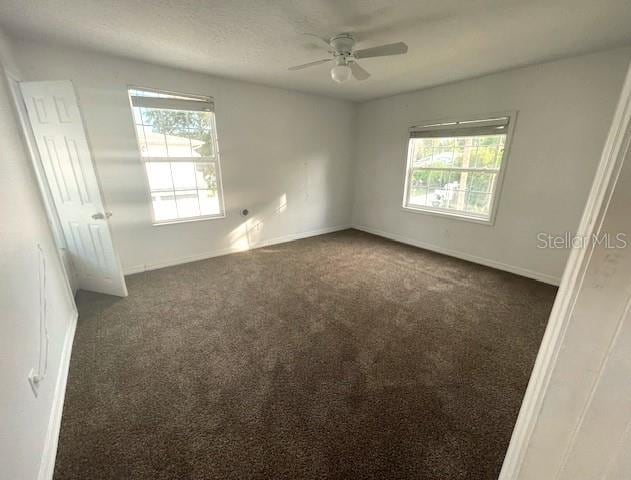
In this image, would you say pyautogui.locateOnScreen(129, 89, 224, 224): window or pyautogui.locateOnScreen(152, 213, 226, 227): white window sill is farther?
pyautogui.locateOnScreen(152, 213, 226, 227): white window sill

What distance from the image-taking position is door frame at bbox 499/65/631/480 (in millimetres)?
457

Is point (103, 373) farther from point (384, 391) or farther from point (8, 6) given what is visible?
point (8, 6)

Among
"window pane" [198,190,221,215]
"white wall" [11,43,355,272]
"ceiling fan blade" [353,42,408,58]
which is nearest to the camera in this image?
"ceiling fan blade" [353,42,408,58]

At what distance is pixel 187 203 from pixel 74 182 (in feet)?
4.17

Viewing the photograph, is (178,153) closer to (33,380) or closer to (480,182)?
(33,380)

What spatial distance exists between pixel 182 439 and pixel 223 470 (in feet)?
1.00

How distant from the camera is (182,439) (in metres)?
1.40

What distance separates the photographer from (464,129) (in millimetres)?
3578

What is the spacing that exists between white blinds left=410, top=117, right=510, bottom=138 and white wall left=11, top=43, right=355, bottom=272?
1480mm

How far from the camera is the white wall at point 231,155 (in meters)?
2.84

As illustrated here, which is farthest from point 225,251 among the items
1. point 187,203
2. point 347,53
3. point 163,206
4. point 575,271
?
point 575,271

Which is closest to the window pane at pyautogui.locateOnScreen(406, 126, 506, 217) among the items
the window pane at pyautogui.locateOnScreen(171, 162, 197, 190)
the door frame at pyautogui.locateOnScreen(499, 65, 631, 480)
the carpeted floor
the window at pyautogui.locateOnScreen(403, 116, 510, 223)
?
the window at pyautogui.locateOnScreen(403, 116, 510, 223)

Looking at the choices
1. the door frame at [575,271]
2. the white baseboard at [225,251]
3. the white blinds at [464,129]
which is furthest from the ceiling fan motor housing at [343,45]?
the white baseboard at [225,251]

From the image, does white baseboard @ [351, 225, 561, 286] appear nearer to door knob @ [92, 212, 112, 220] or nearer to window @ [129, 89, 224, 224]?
window @ [129, 89, 224, 224]
